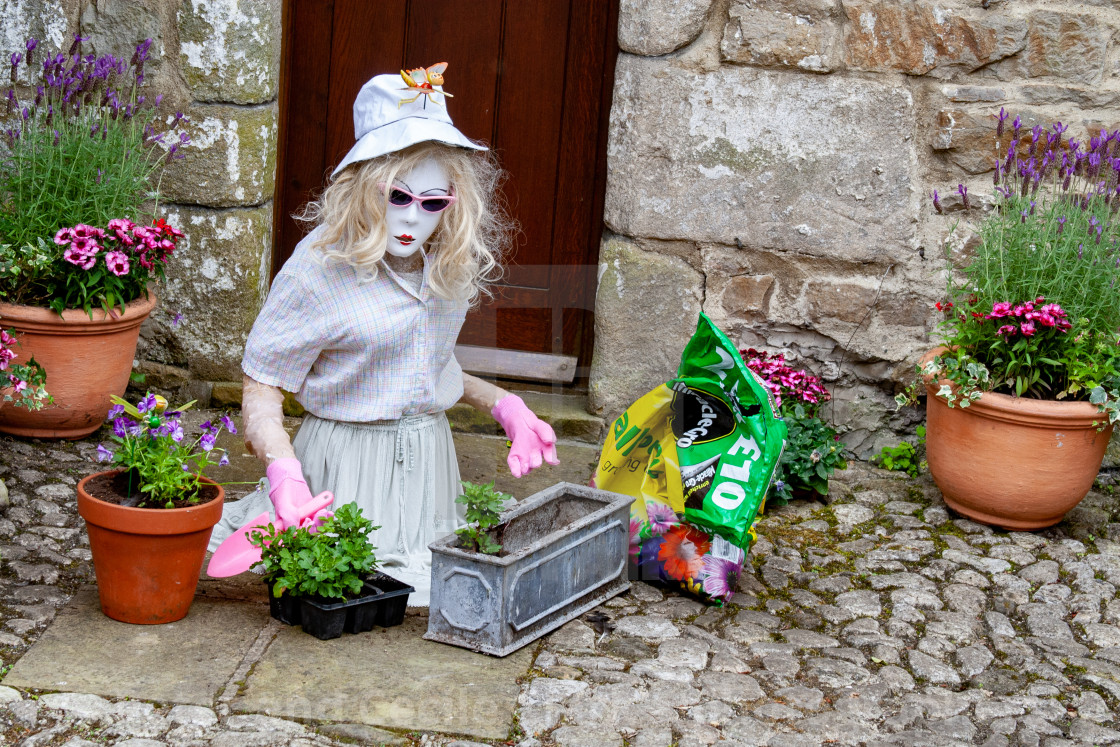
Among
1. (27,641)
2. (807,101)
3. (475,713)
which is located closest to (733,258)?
(807,101)

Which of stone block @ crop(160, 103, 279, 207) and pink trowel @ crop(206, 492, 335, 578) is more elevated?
stone block @ crop(160, 103, 279, 207)

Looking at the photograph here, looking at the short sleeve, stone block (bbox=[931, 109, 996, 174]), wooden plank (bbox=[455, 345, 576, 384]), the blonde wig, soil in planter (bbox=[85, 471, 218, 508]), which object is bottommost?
soil in planter (bbox=[85, 471, 218, 508])

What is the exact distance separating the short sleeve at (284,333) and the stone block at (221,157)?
1.14m

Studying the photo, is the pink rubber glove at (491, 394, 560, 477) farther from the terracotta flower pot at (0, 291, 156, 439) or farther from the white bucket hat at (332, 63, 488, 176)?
the terracotta flower pot at (0, 291, 156, 439)

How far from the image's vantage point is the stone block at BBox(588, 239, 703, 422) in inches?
143

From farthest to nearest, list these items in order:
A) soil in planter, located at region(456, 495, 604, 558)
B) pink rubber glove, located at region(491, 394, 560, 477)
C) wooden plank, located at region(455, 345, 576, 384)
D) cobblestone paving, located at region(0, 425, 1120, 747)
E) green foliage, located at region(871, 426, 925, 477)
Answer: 1. wooden plank, located at region(455, 345, 576, 384)
2. green foliage, located at region(871, 426, 925, 477)
3. pink rubber glove, located at region(491, 394, 560, 477)
4. soil in planter, located at region(456, 495, 604, 558)
5. cobblestone paving, located at region(0, 425, 1120, 747)

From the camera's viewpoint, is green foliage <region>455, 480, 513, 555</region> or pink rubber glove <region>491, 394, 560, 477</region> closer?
green foliage <region>455, 480, 513, 555</region>

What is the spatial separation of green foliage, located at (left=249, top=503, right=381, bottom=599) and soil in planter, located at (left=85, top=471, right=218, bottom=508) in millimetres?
132

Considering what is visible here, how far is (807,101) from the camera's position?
3479mm

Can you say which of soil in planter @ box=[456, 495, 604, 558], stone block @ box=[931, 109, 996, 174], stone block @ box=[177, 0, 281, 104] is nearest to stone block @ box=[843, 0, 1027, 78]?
stone block @ box=[931, 109, 996, 174]

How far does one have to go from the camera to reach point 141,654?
2301mm

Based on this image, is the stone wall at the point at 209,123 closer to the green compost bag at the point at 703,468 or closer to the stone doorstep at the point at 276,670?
the stone doorstep at the point at 276,670

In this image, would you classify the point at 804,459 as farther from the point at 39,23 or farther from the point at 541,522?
the point at 39,23

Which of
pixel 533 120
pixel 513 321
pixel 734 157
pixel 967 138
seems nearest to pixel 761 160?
pixel 734 157
